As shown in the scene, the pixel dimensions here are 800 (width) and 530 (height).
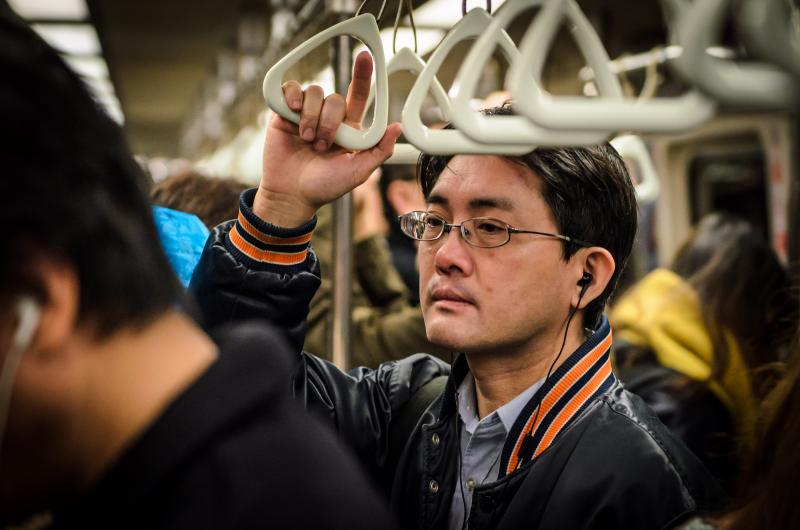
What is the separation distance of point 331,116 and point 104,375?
29.7 inches

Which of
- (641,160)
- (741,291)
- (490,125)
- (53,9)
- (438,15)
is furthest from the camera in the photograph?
(53,9)

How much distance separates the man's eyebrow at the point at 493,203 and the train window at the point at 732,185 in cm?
443

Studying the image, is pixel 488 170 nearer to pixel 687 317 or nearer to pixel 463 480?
pixel 463 480

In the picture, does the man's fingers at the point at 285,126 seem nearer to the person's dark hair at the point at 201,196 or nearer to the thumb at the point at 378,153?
the thumb at the point at 378,153

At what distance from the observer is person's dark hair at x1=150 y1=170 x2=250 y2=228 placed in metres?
2.37

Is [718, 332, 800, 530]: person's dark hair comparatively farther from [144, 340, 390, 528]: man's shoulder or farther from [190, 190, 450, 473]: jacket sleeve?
[190, 190, 450, 473]: jacket sleeve

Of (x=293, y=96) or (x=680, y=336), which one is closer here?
(x=293, y=96)

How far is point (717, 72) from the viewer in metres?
0.79

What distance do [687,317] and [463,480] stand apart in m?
1.44

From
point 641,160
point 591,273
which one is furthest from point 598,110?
point 641,160

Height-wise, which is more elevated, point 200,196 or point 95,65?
point 200,196

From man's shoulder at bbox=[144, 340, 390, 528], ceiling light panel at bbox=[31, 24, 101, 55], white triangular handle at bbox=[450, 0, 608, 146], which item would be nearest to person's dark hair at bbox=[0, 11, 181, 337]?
man's shoulder at bbox=[144, 340, 390, 528]

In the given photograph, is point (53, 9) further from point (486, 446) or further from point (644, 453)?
point (644, 453)

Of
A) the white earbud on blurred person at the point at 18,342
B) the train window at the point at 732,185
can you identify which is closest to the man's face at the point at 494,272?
the white earbud on blurred person at the point at 18,342
